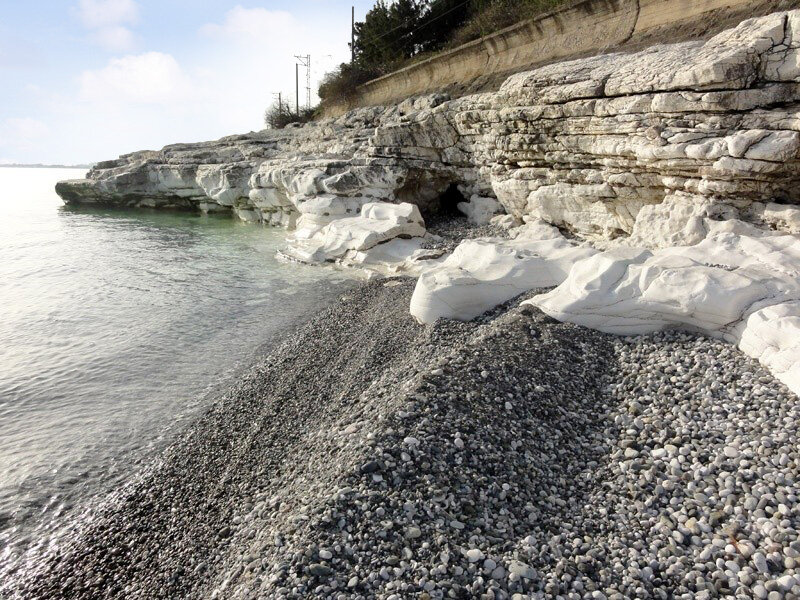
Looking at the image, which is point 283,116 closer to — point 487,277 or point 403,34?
point 403,34

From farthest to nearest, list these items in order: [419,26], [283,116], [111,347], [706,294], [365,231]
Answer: [283,116]
[419,26]
[365,231]
[111,347]
[706,294]

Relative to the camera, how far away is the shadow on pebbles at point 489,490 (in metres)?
3.10

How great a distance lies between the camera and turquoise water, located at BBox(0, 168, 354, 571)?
5691 mm

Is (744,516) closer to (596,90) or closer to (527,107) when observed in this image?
(596,90)

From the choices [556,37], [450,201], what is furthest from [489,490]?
[556,37]

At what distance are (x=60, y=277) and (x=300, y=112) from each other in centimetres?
3684

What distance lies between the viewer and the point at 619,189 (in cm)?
1005

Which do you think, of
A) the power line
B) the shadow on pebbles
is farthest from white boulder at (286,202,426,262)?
the power line

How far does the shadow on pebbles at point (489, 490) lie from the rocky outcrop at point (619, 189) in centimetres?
73

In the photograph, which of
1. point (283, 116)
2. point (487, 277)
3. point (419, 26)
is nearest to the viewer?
point (487, 277)

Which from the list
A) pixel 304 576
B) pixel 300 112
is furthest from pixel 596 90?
pixel 300 112

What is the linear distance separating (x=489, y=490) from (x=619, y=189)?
27.5 feet

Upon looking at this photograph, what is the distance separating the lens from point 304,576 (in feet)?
10.3

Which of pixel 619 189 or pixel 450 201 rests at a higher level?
pixel 450 201
